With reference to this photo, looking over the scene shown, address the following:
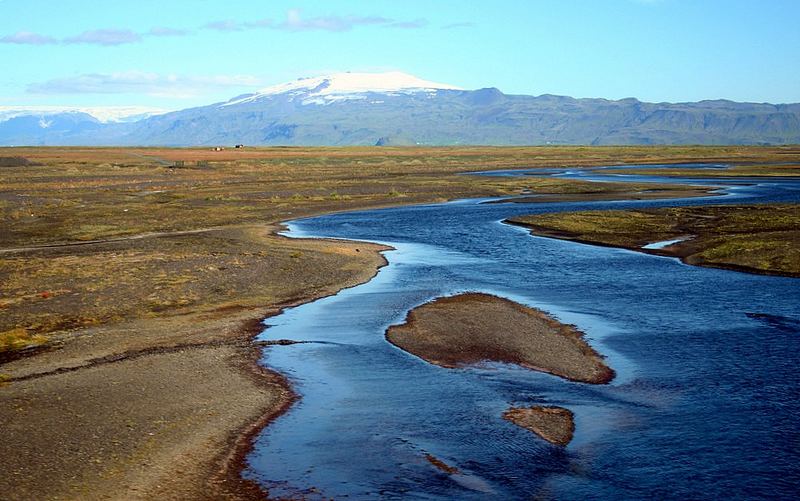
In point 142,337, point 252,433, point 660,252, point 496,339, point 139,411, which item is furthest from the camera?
point 660,252

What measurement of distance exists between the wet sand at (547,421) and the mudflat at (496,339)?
3.28m

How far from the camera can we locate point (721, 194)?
88.0 meters

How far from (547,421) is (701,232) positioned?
38748 millimetres

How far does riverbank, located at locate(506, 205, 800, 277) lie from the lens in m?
42.5

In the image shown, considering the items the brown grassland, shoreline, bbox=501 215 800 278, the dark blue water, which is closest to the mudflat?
the dark blue water

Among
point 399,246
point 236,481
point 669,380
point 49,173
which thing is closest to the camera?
point 236,481

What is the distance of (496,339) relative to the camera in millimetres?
27750

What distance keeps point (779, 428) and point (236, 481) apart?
1198 centimetres

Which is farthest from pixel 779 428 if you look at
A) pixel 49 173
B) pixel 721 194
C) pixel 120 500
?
pixel 49 173

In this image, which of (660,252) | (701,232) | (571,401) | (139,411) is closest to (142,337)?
(139,411)

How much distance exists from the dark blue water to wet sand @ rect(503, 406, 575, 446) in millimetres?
294

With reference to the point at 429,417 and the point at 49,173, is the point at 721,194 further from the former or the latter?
the point at 49,173

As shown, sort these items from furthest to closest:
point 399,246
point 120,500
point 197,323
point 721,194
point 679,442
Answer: point 721,194 < point 399,246 < point 197,323 < point 679,442 < point 120,500

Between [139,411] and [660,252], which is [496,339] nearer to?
[139,411]
